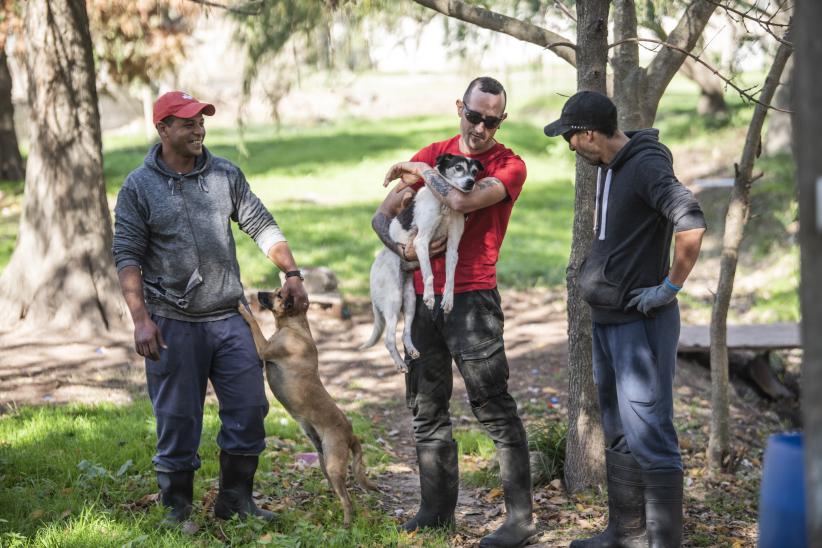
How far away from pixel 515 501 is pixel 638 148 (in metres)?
1.80

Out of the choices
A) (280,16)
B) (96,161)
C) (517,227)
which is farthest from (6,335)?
(517,227)

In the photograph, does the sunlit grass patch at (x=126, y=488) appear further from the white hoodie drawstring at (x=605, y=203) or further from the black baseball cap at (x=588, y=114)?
the black baseball cap at (x=588, y=114)

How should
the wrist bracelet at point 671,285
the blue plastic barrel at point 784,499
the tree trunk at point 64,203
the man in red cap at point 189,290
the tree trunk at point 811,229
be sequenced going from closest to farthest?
the tree trunk at point 811,229, the blue plastic barrel at point 784,499, the wrist bracelet at point 671,285, the man in red cap at point 189,290, the tree trunk at point 64,203

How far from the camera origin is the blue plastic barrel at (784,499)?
249cm

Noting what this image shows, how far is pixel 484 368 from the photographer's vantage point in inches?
168

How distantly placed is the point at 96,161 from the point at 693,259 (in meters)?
6.15

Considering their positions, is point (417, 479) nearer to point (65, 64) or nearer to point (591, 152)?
point (591, 152)

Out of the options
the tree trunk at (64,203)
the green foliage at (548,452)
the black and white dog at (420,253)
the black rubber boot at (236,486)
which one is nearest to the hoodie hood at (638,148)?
the black and white dog at (420,253)

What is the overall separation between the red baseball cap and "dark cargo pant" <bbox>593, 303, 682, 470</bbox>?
2.15 m

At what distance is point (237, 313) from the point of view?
461cm

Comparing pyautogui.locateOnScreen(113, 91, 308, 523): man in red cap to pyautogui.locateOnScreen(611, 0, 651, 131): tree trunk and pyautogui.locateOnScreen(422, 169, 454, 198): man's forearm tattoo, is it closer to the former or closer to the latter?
pyautogui.locateOnScreen(422, 169, 454, 198): man's forearm tattoo

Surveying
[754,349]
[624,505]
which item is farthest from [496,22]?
[754,349]

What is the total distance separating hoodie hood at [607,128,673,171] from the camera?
152 inches

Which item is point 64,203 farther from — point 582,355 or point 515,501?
point 515,501
